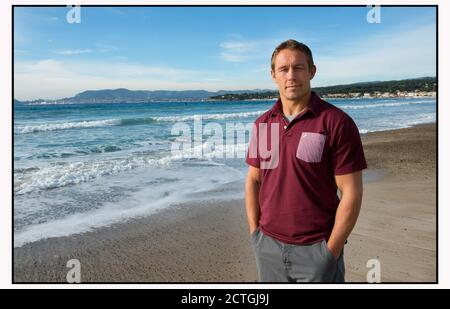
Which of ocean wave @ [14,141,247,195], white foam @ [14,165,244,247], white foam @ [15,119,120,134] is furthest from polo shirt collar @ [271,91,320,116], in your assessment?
white foam @ [15,119,120,134]

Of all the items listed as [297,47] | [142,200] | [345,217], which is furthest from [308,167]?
[142,200]

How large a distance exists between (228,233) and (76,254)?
1986 mm

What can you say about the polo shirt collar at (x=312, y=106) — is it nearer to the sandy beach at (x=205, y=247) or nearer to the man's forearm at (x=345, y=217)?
the man's forearm at (x=345, y=217)

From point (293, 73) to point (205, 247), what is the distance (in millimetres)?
3102

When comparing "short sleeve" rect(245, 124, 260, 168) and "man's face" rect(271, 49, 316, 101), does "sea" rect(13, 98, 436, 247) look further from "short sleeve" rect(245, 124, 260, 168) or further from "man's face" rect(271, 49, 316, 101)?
"man's face" rect(271, 49, 316, 101)

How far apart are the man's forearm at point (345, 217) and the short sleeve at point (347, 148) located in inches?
5.8

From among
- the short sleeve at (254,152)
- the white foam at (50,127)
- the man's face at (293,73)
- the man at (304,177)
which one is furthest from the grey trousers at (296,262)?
the white foam at (50,127)

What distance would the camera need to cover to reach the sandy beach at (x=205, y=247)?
3879 mm

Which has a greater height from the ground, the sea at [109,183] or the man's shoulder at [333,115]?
the man's shoulder at [333,115]

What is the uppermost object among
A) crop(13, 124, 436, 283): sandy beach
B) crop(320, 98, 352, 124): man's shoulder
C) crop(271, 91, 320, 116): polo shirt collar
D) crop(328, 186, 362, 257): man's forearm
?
crop(271, 91, 320, 116): polo shirt collar

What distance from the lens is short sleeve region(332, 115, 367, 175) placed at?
1858mm

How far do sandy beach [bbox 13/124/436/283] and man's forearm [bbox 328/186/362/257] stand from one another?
2013mm

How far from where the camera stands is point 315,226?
77.8 inches
